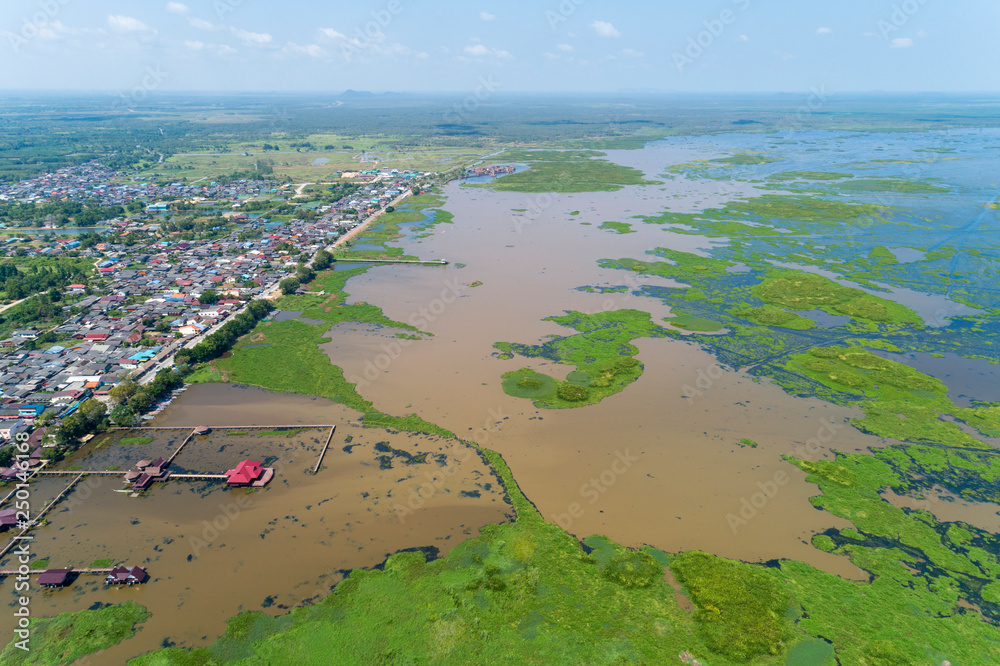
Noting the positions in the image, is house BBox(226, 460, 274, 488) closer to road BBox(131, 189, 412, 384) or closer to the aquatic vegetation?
the aquatic vegetation

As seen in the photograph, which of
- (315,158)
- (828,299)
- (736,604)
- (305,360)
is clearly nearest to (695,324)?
(828,299)

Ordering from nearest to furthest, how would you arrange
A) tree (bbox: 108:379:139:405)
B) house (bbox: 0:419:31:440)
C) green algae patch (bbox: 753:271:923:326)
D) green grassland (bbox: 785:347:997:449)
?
1. house (bbox: 0:419:31:440)
2. green grassland (bbox: 785:347:997:449)
3. tree (bbox: 108:379:139:405)
4. green algae patch (bbox: 753:271:923:326)

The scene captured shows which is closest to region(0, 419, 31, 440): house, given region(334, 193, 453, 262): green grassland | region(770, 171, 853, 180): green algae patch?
region(334, 193, 453, 262): green grassland

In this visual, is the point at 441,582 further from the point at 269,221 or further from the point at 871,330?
the point at 269,221

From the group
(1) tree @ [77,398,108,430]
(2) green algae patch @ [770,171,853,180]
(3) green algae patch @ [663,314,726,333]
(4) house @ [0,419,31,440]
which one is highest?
(2) green algae patch @ [770,171,853,180]

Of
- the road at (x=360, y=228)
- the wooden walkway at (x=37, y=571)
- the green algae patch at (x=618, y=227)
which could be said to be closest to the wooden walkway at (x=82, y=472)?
the wooden walkway at (x=37, y=571)

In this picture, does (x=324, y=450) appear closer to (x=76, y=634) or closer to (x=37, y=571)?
(x=76, y=634)
